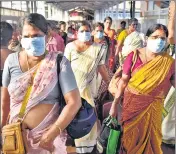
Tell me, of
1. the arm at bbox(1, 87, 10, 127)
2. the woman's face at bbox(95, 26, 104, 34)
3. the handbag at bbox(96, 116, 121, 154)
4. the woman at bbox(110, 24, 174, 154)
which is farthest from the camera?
the woman's face at bbox(95, 26, 104, 34)

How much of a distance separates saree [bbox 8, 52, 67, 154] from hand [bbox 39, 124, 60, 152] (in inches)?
3.3

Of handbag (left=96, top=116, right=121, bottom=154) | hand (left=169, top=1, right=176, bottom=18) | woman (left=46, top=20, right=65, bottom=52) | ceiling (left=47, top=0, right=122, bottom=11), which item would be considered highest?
ceiling (left=47, top=0, right=122, bottom=11)

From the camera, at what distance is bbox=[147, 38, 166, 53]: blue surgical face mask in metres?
2.76

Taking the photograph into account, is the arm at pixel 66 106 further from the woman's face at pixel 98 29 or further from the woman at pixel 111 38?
the woman's face at pixel 98 29

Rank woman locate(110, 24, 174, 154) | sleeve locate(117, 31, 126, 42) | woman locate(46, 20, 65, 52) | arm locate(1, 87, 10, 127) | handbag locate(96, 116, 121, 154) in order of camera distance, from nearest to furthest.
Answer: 1. arm locate(1, 87, 10, 127)
2. woman locate(110, 24, 174, 154)
3. handbag locate(96, 116, 121, 154)
4. woman locate(46, 20, 65, 52)
5. sleeve locate(117, 31, 126, 42)

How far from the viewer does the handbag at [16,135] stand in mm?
2271

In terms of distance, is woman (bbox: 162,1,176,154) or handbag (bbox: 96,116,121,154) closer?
woman (bbox: 162,1,176,154)

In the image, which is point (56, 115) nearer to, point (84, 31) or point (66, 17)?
point (84, 31)

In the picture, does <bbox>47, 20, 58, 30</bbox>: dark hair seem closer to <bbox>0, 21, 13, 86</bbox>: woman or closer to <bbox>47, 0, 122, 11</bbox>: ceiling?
<bbox>47, 0, 122, 11</bbox>: ceiling

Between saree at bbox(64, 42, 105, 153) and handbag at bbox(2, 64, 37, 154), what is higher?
saree at bbox(64, 42, 105, 153)

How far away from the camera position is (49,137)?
7.31 ft

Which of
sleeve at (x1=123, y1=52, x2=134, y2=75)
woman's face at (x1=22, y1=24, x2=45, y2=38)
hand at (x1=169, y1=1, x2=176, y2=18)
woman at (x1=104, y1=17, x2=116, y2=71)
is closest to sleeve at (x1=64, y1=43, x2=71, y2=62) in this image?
woman at (x1=104, y1=17, x2=116, y2=71)

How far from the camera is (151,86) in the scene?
111 inches

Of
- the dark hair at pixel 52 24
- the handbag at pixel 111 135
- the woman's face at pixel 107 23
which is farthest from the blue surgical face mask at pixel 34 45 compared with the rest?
the woman's face at pixel 107 23
